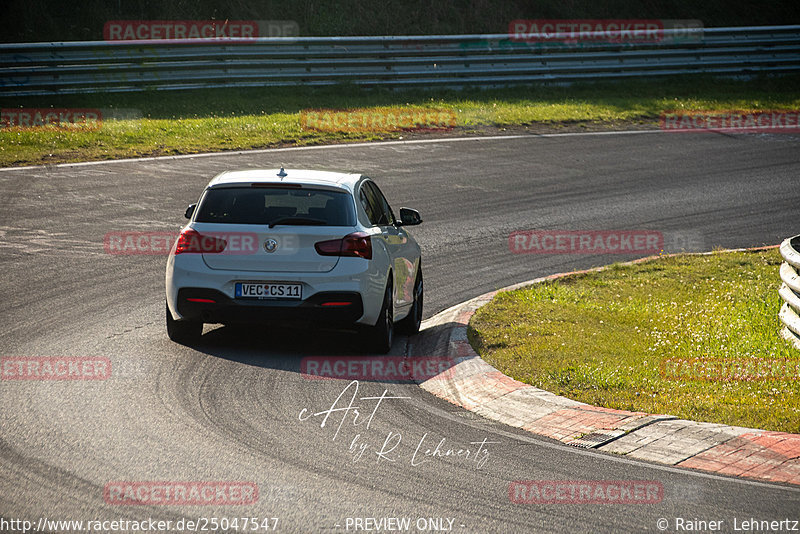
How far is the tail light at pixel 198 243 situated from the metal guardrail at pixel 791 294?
503 cm

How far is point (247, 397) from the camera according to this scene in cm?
767

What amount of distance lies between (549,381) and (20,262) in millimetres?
6550

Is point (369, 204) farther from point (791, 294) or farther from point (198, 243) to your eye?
point (791, 294)

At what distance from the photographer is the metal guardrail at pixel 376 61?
20969mm

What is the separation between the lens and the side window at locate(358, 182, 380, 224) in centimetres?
977

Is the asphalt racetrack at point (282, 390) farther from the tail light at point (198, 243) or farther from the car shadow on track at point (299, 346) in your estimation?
the tail light at point (198, 243)

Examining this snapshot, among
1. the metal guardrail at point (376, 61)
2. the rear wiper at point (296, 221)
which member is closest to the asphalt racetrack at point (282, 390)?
the rear wiper at point (296, 221)

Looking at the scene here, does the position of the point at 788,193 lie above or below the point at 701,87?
below

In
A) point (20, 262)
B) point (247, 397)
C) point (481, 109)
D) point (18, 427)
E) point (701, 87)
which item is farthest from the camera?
point (701, 87)

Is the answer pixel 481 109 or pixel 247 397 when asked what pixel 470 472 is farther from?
pixel 481 109

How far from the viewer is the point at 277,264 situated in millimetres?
8930

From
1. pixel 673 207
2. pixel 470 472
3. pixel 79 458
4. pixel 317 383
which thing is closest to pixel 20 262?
pixel 317 383
